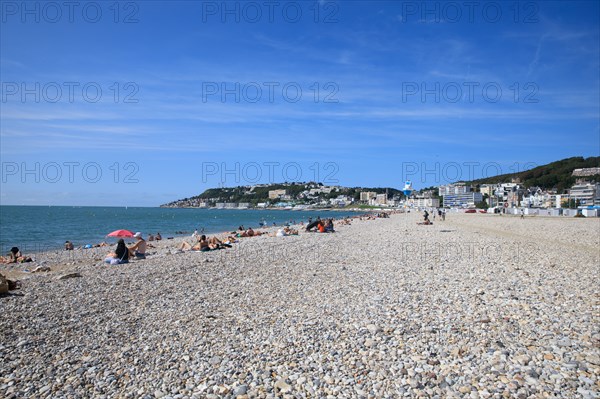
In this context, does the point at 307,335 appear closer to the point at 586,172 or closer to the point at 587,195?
the point at 587,195

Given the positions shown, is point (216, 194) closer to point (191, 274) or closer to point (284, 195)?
A: point (284, 195)

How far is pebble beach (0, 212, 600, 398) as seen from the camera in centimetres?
432

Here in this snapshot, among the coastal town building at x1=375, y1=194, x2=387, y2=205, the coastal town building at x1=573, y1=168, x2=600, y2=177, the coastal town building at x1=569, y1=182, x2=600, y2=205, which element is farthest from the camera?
the coastal town building at x1=375, y1=194, x2=387, y2=205

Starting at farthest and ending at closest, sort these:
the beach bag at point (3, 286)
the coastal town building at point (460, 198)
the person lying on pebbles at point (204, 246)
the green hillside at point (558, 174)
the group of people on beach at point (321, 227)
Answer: the coastal town building at point (460, 198) → the green hillside at point (558, 174) → the group of people on beach at point (321, 227) → the person lying on pebbles at point (204, 246) → the beach bag at point (3, 286)

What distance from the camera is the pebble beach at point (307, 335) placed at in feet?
14.2

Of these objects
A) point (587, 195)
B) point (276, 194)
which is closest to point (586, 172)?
point (587, 195)

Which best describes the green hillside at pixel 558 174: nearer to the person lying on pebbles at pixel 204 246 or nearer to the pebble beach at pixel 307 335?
the person lying on pebbles at pixel 204 246

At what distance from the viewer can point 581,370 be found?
4523mm

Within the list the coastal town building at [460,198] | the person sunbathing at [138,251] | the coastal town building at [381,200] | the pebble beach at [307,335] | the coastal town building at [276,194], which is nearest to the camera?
the pebble beach at [307,335]

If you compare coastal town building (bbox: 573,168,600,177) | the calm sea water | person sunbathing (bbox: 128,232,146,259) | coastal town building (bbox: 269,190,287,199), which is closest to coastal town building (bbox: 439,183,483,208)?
coastal town building (bbox: 573,168,600,177)

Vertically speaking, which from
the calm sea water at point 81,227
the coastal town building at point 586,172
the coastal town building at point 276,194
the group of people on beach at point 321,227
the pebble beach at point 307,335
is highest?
the coastal town building at point 586,172

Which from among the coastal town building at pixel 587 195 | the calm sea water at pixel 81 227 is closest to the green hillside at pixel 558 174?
the coastal town building at pixel 587 195

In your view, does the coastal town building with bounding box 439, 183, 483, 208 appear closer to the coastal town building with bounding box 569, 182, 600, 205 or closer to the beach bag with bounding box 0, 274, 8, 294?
the coastal town building with bounding box 569, 182, 600, 205

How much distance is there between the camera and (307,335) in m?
5.76
